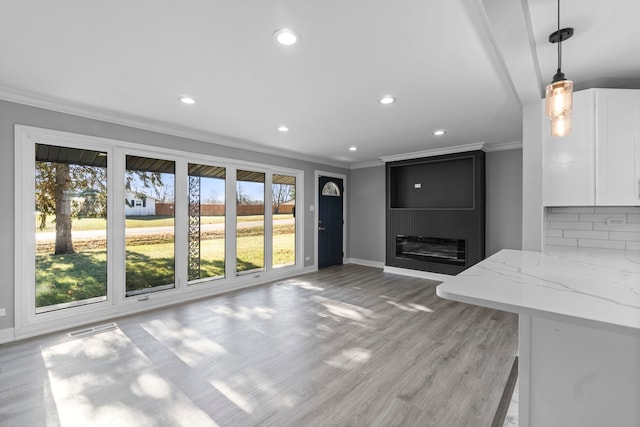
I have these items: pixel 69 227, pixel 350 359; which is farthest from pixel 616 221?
pixel 69 227

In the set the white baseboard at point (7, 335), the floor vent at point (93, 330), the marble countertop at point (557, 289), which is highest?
the marble countertop at point (557, 289)

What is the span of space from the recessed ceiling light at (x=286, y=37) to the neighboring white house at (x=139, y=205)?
300cm

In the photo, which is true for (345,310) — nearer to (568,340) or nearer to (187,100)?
(568,340)

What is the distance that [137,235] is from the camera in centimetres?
379

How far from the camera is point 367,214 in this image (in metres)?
6.88

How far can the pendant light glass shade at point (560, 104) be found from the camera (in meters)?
1.34

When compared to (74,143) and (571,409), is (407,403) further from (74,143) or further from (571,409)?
(74,143)

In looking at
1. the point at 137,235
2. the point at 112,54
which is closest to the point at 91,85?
the point at 112,54

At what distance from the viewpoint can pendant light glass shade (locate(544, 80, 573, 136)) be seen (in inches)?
52.9

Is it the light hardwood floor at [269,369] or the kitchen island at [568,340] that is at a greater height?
the kitchen island at [568,340]

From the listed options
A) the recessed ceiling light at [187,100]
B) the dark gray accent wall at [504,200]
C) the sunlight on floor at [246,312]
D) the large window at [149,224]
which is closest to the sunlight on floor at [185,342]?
the sunlight on floor at [246,312]

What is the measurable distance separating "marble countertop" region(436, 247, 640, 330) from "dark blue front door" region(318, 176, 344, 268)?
5033mm

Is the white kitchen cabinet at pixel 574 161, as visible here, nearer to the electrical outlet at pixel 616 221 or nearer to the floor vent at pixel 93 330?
the electrical outlet at pixel 616 221

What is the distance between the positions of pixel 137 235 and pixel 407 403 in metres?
3.72
